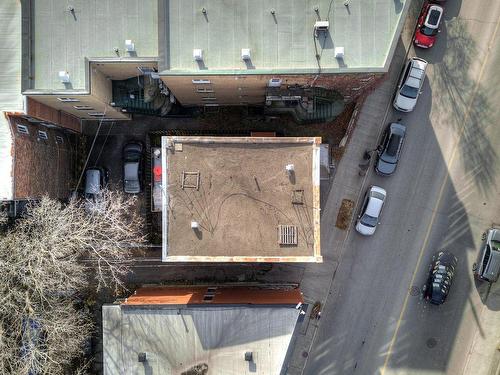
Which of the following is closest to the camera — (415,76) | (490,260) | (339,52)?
(339,52)

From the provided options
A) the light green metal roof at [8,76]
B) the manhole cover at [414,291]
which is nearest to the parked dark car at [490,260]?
the manhole cover at [414,291]

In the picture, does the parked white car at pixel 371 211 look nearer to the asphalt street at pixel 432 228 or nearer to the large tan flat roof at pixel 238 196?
the asphalt street at pixel 432 228

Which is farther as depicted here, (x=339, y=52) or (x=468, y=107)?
(x=468, y=107)

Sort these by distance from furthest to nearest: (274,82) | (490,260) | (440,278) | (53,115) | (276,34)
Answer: (440,278) → (490,260) → (53,115) → (274,82) → (276,34)

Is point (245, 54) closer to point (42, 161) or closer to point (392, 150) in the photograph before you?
point (392, 150)

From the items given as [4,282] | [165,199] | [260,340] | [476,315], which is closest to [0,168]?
[4,282]

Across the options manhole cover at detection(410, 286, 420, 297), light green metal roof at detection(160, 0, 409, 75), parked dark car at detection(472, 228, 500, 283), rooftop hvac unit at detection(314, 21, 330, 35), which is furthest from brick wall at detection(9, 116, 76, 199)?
parked dark car at detection(472, 228, 500, 283)

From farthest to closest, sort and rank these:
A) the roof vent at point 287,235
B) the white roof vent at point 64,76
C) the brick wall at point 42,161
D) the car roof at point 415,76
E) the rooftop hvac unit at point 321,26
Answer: the car roof at point 415,76, the brick wall at point 42,161, the roof vent at point 287,235, the white roof vent at point 64,76, the rooftop hvac unit at point 321,26

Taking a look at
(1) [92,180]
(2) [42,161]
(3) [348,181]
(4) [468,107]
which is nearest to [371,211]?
(3) [348,181]
